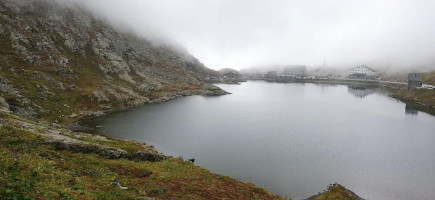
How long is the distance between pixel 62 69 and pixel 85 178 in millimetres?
124488

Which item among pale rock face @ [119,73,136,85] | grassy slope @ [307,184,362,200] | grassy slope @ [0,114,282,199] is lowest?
grassy slope @ [307,184,362,200]

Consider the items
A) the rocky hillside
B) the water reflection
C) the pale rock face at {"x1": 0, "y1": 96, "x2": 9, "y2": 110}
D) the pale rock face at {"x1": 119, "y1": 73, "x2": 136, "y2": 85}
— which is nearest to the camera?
the pale rock face at {"x1": 0, "y1": 96, "x2": 9, "y2": 110}

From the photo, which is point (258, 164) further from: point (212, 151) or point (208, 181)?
point (208, 181)

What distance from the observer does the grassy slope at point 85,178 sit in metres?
21.9

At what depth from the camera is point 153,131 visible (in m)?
98.3

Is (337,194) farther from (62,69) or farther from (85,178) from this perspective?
(62,69)

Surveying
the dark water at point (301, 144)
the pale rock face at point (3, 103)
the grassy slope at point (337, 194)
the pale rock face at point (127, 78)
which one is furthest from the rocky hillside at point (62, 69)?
the grassy slope at point (337, 194)

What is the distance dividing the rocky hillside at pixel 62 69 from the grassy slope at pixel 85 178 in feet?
196

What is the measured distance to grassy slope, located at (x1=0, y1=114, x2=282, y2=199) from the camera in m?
21.9

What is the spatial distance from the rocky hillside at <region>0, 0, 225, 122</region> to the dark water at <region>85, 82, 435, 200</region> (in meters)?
15.3

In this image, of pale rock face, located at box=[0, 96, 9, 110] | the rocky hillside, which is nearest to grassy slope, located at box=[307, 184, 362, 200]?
pale rock face, located at box=[0, 96, 9, 110]

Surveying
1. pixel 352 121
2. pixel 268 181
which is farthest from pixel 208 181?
pixel 352 121

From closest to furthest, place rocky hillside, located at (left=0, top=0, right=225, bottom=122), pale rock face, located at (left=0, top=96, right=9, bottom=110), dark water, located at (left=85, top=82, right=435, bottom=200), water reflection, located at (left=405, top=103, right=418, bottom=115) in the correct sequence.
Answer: dark water, located at (left=85, top=82, right=435, bottom=200) < pale rock face, located at (left=0, top=96, right=9, bottom=110) < rocky hillside, located at (left=0, top=0, right=225, bottom=122) < water reflection, located at (left=405, top=103, right=418, bottom=115)

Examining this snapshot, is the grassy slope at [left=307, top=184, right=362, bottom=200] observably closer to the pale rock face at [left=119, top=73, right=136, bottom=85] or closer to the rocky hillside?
the rocky hillside
